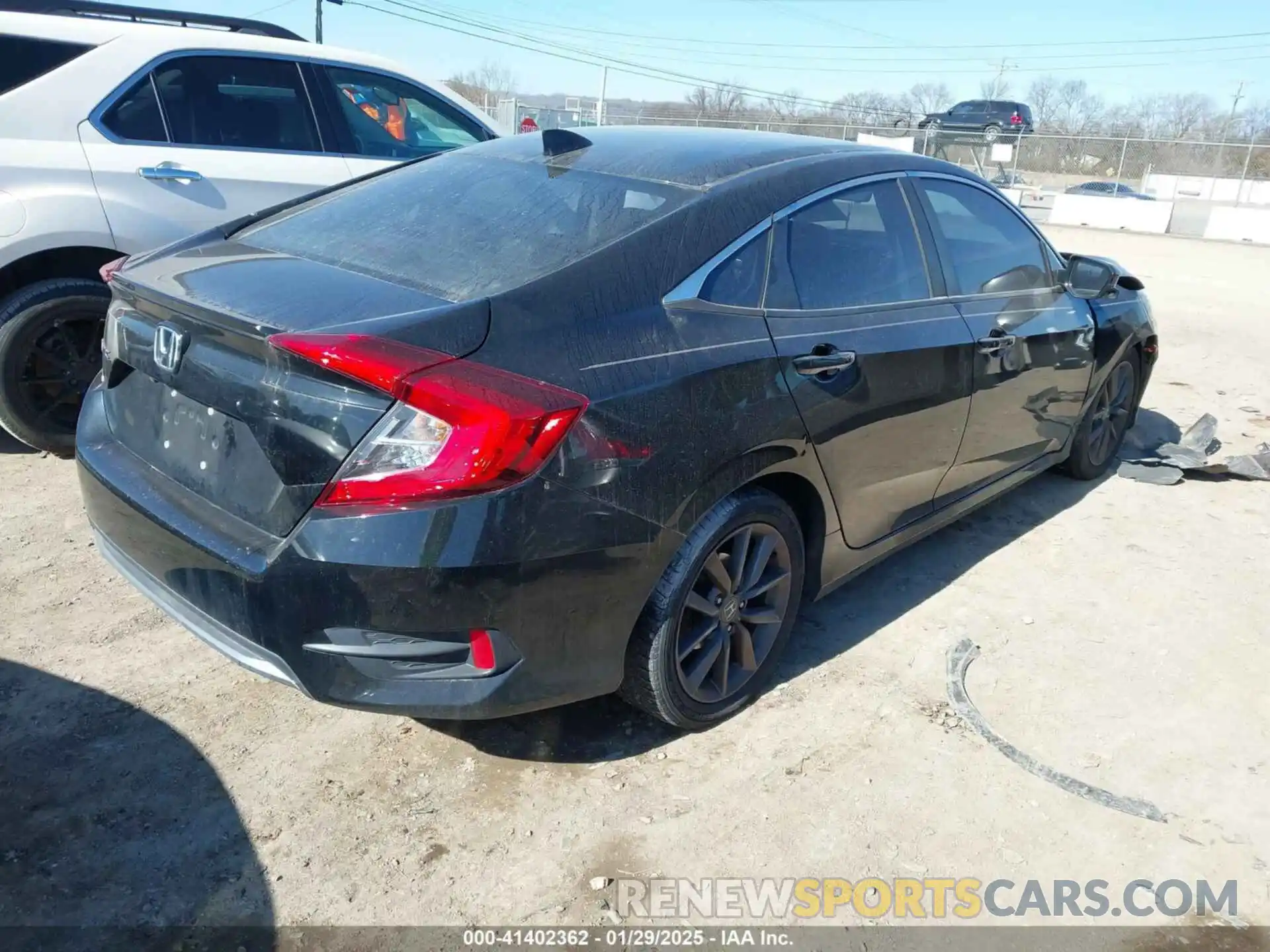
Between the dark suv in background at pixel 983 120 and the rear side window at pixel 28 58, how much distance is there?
28961 mm

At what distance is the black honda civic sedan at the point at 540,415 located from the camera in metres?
2.09

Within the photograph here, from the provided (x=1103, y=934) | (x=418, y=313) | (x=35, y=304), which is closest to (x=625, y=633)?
(x=418, y=313)

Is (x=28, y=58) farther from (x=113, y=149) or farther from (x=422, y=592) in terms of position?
(x=422, y=592)

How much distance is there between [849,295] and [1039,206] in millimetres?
27482

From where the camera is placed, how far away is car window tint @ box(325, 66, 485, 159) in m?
5.28

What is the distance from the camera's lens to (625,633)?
245 cm

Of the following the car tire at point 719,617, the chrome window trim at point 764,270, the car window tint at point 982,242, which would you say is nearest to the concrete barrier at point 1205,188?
the car window tint at point 982,242

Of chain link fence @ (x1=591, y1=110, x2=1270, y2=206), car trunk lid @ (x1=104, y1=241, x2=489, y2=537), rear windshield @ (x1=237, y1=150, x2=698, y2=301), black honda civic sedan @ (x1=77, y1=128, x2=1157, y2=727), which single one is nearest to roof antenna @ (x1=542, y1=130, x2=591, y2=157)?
black honda civic sedan @ (x1=77, y1=128, x2=1157, y2=727)

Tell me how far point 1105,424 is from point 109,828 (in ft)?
16.3

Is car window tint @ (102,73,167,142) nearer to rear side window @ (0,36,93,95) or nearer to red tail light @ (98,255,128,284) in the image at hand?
rear side window @ (0,36,93,95)

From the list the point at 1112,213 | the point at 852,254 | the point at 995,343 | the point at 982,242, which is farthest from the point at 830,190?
the point at 1112,213

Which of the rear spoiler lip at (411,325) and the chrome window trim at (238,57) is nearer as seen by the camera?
the rear spoiler lip at (411,325)

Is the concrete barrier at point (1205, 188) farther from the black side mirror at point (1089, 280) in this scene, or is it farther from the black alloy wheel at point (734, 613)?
the black alloy wheel at point (734, 613)

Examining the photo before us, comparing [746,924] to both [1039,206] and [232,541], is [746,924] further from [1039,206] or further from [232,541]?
[1039,206]
